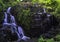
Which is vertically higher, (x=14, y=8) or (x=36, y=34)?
(x=14, y=8)

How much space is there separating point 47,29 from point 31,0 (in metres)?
5.55

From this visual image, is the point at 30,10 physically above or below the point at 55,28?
above

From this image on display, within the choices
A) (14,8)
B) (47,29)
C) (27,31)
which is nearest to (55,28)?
(47,29)

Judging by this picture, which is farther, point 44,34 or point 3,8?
point 3,8

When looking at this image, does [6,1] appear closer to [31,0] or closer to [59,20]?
[31,0]

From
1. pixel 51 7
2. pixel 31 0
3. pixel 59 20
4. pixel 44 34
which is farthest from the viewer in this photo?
pixel 31 0

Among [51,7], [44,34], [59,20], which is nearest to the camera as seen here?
[44,34]

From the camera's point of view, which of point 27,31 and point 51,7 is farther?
point 51,7

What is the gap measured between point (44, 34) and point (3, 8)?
4.69 metres

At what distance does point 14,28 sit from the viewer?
19.2 meters

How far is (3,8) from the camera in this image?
69.4 feet

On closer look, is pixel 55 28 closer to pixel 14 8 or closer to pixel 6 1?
pixel 14 8

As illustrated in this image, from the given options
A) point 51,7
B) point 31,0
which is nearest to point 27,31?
point 51,7

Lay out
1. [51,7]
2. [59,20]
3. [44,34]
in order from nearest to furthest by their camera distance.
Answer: [44,34], [59,20], [51,7]
